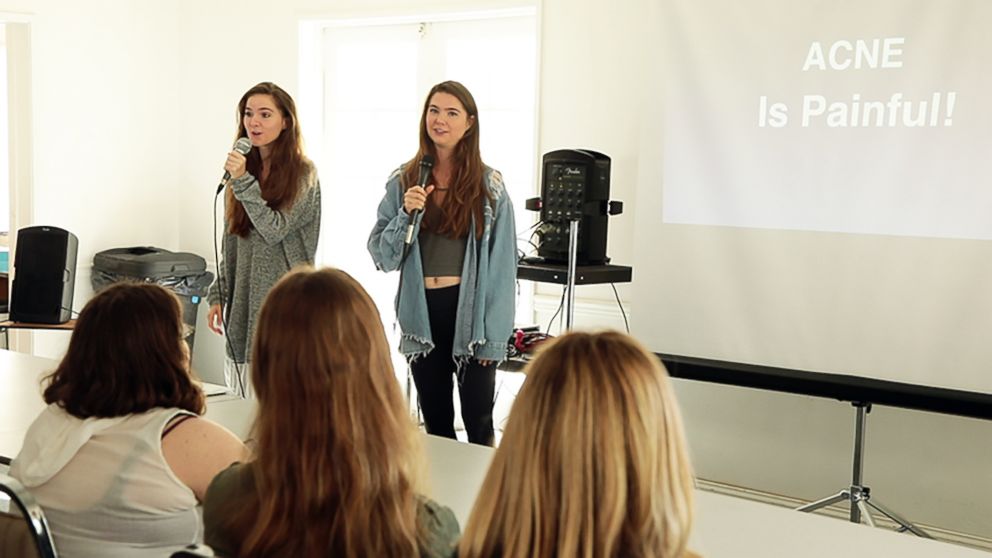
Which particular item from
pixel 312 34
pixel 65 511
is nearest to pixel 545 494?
pixel 65 511

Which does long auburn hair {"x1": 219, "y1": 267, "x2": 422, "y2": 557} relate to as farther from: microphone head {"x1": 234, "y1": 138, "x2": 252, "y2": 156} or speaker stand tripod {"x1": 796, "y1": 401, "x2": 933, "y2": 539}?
speaker stand tripod {"x1": 796, "y1": 401, "x2": 933, "y2": 539}

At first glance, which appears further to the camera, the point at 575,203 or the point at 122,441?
the point at 575,203

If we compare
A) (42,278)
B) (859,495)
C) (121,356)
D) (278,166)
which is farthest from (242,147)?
(859,495)

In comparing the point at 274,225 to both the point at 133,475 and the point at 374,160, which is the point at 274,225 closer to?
the point at 133,475

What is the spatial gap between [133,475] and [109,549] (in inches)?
5.6

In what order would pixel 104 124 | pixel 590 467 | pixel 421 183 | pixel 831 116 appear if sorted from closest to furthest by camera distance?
pixel 590 467 → pixel 421 183 → pixel 831 116 → pixel 104 124

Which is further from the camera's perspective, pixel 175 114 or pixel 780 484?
pixel 175 114

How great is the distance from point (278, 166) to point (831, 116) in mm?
1927

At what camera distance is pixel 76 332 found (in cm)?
165

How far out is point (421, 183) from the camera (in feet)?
10.1

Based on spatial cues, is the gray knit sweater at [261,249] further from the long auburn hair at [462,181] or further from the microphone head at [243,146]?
the long auburn hair at [462,181]

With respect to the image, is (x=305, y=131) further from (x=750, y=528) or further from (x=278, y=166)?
(x=750, y=528)

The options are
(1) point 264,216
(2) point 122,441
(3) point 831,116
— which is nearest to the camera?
(2) point 122,441

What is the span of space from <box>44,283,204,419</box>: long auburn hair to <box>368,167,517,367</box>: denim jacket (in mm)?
1454
